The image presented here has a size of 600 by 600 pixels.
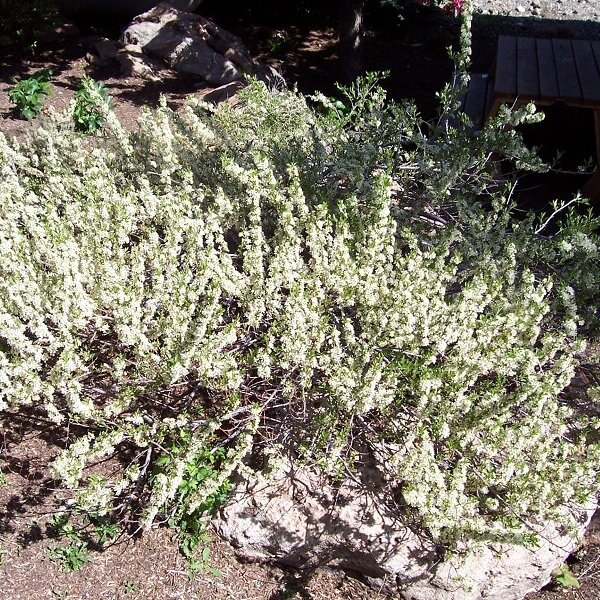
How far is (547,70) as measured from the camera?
5.64 meters

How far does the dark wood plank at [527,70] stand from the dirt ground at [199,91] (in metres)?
1.13

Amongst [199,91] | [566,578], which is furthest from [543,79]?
[566,578]

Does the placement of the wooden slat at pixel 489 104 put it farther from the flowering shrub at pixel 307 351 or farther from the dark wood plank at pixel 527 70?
the flowering shrub at pixel 307 351

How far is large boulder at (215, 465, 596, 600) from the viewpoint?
109 inches

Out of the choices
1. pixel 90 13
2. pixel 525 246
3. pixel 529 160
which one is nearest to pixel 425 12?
pixel 90 13

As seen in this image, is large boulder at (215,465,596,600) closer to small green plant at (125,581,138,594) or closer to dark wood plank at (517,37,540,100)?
small green plant at (125,581,138,594)

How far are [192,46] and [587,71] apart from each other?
4347 mm

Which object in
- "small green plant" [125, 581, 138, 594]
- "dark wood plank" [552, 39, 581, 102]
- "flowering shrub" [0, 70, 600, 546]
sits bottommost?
"small green plant" [125, 581, 138, 594]

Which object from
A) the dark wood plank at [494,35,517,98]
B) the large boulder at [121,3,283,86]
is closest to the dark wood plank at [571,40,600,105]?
the dark wood plank at [494,35,517,98]

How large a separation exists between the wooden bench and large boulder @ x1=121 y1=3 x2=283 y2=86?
7.71 ft

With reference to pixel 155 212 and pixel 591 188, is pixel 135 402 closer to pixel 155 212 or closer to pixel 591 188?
pixel 155 212

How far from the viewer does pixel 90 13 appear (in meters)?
8.42

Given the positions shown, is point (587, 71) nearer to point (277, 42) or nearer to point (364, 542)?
point (277, 42)

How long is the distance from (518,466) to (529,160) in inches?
78.8
